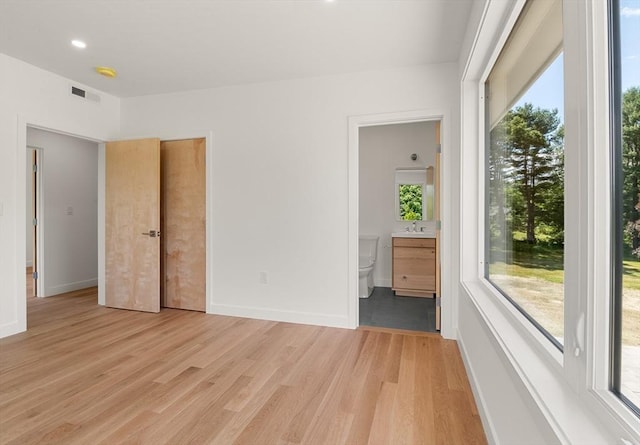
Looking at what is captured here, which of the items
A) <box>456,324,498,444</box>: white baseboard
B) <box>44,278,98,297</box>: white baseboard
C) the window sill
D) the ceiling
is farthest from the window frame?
<box>44,278,98,297</box>: white baseboard

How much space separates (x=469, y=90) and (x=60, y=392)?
349cm

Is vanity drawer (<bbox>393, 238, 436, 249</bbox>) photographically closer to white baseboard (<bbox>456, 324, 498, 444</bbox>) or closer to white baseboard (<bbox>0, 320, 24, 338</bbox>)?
white baseboard (<bbox>456, 324, 498, 444</bbox>)

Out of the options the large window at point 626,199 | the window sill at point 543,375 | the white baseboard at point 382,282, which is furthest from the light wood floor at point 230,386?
the white baseboard at point 382,282

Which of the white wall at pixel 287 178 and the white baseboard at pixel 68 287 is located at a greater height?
the white wall at pixel 287 178

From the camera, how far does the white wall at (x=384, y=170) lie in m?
4.62

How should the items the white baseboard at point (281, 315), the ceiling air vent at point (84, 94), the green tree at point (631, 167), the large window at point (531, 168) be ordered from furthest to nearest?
the ceiling air vent at point (84, 94)
the white baseboard at point (281, 315)
the large window at point (531, 168)
the green tree at point (631, 167)

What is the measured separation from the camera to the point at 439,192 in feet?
9.67

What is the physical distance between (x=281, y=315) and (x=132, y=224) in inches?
80.6

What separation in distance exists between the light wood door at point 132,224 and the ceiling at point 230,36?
2.79 ft

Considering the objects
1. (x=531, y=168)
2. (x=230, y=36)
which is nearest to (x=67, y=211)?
(x=230, y=36)

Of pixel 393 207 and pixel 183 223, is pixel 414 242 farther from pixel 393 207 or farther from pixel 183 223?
pixel 183 223

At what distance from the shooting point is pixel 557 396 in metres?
A: 0.93

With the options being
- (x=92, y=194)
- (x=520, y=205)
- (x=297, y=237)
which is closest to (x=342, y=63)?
(x=297, y=237)

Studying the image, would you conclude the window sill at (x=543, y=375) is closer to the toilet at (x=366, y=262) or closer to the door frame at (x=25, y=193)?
the toilet at (x=366, y=262)
